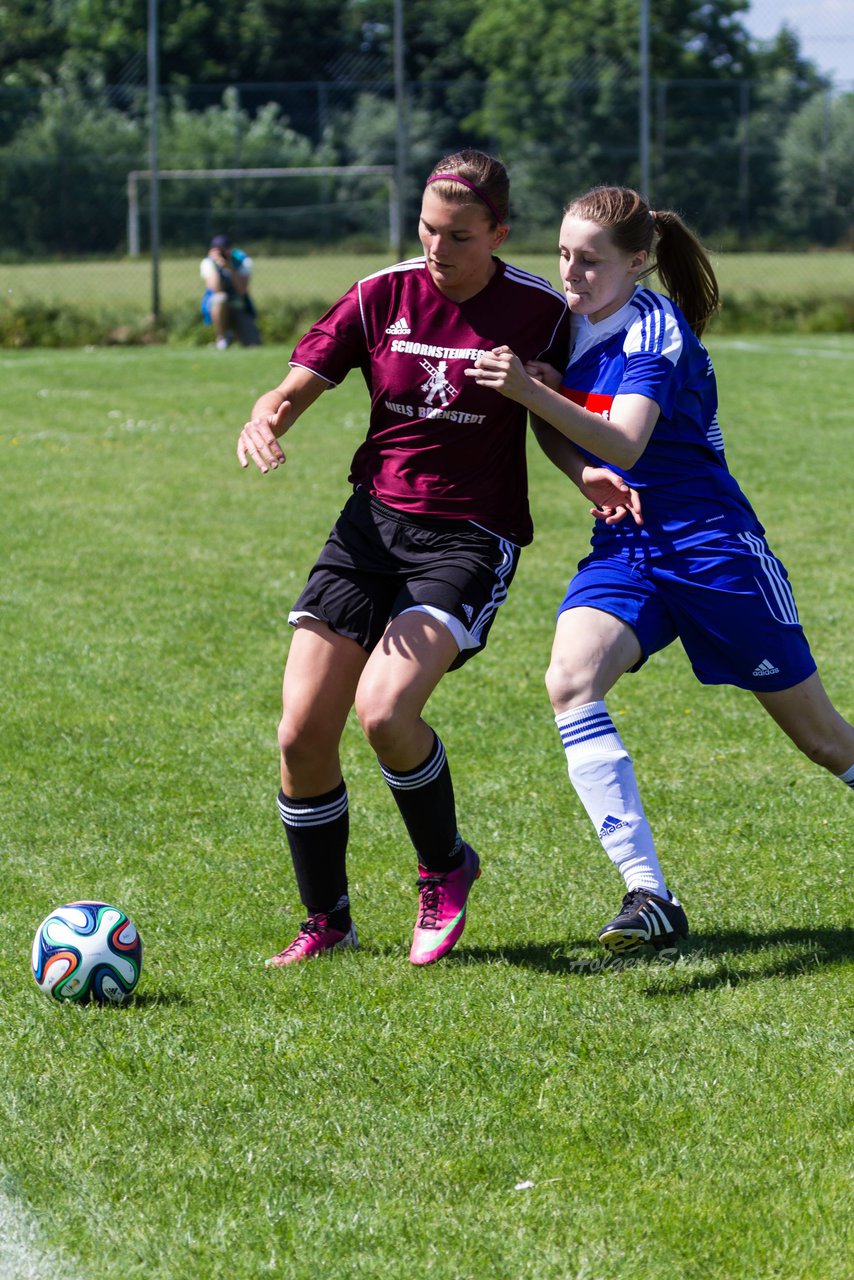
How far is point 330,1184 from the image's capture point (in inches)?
118

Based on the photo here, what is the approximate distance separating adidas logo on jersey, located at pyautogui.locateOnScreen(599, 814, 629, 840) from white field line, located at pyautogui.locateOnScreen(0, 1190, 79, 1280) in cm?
170

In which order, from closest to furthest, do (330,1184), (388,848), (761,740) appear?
(330,1184) → (388,848) → (761,740)

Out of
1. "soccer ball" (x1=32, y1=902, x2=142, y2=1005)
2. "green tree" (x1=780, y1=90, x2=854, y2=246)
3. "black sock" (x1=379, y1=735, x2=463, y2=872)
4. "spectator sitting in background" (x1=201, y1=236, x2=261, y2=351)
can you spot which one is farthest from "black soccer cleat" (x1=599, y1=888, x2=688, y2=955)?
"green tree" (x1=780, y1=90, x2=854, y2=246)

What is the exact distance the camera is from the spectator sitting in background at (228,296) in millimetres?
22438

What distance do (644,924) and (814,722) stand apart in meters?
0.76

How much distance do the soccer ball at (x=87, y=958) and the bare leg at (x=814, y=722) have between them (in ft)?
5.73

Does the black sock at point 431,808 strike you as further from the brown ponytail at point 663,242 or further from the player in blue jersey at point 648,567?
the brown ponytail at point 663,242

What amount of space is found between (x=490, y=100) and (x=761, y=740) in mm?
23866

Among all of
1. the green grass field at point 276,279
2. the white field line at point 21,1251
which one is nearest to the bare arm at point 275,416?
the white field line at point 21,1251

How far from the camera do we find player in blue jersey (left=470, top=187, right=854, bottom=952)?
12.9 feet

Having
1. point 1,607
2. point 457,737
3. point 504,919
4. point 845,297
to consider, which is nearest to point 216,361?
point 845,297

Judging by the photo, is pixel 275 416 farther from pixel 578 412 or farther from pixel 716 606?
pixel 716 606

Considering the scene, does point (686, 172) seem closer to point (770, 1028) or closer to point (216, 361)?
point (216, 361)

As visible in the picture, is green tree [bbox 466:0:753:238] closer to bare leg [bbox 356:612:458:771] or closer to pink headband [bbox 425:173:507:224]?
pink headband [bbox 425:173:507:224]
